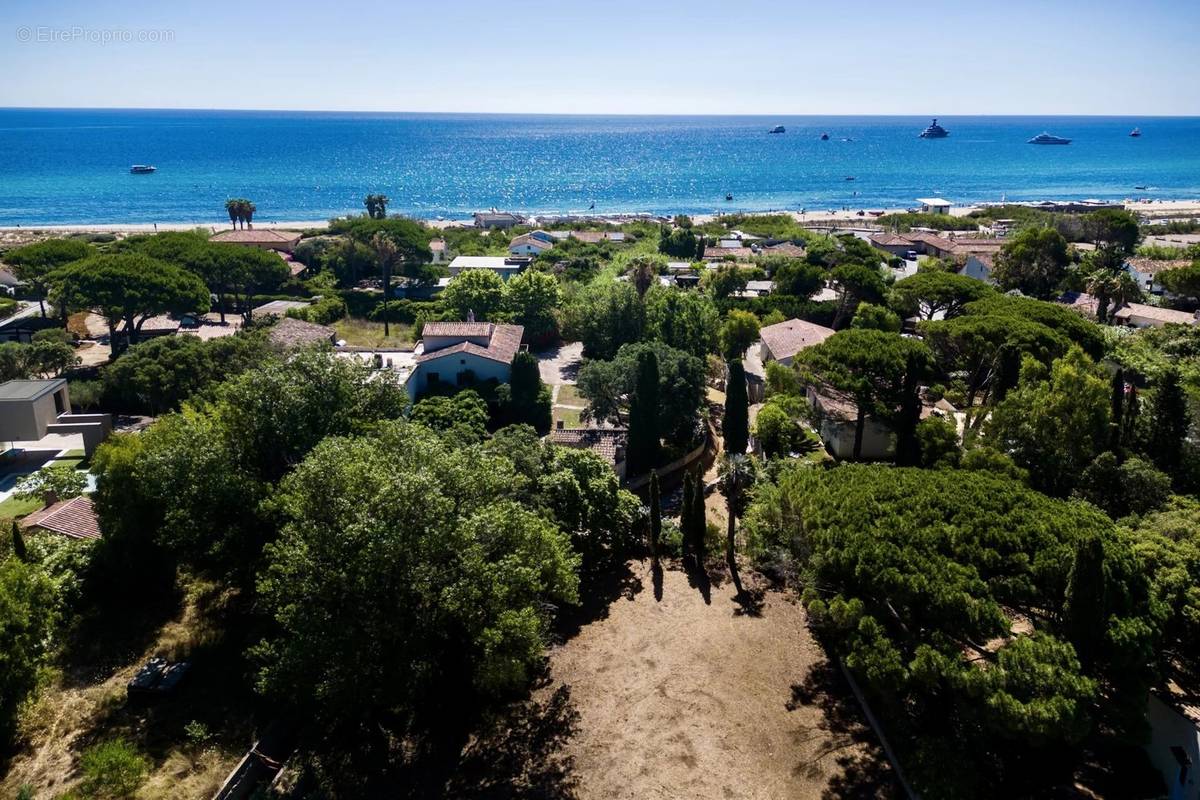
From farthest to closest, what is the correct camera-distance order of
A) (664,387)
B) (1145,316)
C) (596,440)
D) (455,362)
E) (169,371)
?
(1145,316) < (455,362) < (169,371) < (664,387) < (596,440)

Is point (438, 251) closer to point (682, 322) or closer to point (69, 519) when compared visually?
point (682, 322)

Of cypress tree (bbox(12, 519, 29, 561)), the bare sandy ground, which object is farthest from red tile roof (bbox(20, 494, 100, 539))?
the bare sandy ground

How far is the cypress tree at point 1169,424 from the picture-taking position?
2753cm

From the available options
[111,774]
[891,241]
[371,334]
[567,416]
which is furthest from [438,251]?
[111,774]

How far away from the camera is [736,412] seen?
34.5 m

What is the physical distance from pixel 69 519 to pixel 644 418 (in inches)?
900

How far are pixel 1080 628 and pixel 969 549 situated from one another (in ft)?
9.67

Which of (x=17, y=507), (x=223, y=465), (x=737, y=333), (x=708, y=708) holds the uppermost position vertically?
(x=223, y=465)

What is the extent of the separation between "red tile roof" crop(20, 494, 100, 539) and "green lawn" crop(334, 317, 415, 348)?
2609cm

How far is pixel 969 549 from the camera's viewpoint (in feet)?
63.4

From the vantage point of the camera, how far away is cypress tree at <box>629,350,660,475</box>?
34.6 metres

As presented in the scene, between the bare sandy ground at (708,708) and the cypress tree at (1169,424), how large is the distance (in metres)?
14.9

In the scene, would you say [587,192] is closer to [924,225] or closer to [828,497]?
[924,225]

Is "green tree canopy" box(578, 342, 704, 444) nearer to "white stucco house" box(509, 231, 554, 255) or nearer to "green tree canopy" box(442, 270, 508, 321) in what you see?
"green tree canopy" box(442, 270, 508, 321)
